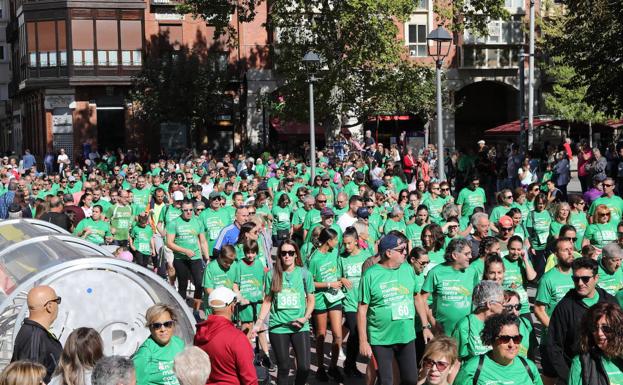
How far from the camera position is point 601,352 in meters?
6.69

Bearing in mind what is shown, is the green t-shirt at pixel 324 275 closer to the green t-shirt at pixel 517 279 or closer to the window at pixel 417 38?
the green t-shirt at pixel 517 279

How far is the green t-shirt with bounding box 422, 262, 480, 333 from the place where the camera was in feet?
31.0

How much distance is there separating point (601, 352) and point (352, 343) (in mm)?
4704

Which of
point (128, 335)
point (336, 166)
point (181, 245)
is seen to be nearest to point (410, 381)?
point (128, 335)

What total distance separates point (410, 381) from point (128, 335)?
2467mm

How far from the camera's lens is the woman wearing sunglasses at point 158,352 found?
24.6 ft

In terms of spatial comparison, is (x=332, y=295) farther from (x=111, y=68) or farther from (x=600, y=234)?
(x=111, y=68)

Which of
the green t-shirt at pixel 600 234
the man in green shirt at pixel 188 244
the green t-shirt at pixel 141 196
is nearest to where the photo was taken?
the green t-shirt at pixel 600 234

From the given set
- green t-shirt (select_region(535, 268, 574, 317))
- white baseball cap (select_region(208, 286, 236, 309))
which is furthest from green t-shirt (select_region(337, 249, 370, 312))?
white baseball cap (select_region(208, 286, 236, 309))

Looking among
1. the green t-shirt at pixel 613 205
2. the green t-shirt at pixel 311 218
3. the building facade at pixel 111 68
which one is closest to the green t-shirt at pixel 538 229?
the green t-shirt at pixel 613 205

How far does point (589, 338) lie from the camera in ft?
22.1

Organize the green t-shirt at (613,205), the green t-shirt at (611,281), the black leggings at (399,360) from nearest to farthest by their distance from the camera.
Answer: the black leggings at (399,360) < the green t-shirt at (611,281) < the green t-shirt at (613,205)

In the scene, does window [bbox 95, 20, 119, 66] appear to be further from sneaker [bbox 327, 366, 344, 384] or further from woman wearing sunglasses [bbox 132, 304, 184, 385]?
woman wearing sunglasses [bbox 132, 304, 184, 385]

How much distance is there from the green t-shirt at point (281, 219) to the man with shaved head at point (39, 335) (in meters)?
9.83
